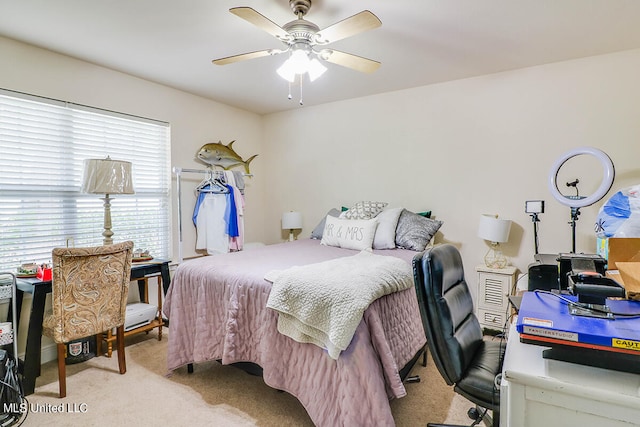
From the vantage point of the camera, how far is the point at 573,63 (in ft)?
9.21

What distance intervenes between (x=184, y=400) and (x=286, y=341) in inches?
32.0

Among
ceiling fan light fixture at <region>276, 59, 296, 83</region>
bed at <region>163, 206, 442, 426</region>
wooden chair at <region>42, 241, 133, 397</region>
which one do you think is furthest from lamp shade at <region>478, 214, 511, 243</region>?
wooden chair at <region>42, 241, 133, 397</region>

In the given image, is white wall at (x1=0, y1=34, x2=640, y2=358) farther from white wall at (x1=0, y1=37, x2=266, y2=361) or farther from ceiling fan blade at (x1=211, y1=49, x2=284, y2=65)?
ceiling fan blade at (x1=211, y1=49, x2=284, y2=65)

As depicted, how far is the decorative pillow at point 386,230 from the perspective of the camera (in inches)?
119

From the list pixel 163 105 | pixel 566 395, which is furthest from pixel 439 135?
pixel 566 395

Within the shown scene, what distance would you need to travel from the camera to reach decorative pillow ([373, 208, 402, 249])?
3.02m

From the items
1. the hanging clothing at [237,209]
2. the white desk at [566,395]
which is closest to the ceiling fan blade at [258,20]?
the white desk at [566,395]

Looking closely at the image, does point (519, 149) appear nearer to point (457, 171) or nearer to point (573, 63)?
point (457, 171)

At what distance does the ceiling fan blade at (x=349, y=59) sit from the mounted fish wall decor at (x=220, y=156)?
6.87ft

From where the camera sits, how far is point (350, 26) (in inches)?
70.2

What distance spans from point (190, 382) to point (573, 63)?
3.85 meters

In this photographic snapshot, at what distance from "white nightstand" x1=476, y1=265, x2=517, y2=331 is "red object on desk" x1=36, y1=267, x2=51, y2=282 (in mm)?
3348

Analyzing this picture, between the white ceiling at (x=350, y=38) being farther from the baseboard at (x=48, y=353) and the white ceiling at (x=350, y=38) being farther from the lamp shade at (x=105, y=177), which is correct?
the baseboard at (x=48, y=353)

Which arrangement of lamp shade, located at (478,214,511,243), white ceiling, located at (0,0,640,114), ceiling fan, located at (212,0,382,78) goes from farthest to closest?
lamp shade, located at (478,214,511,243) < white ceiling, located at (0,0,640,114) < ceiling fan, located at (212,0,382,78)
